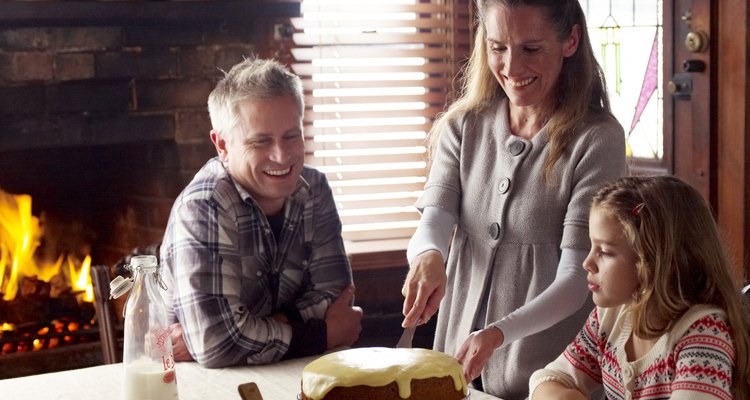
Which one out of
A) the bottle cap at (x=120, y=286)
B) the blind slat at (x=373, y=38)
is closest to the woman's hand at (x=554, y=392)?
the bottle cap at (x=120, y=286)

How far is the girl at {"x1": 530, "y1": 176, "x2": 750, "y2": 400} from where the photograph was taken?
1.39 metres

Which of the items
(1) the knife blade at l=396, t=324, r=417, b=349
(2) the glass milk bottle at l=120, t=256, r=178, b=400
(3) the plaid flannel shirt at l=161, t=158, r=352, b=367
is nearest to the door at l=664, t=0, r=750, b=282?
(3) the plaid flannel shirt at l=161, t=158, r=352, b=367

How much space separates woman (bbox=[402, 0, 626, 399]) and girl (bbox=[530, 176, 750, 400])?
236 millimetres

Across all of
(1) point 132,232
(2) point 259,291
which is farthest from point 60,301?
(2) point 259,291

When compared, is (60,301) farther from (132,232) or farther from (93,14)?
(93,14)

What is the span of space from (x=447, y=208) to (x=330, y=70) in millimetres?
1533

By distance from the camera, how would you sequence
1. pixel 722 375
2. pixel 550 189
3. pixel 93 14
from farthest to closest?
pixel 93 14
pixel 550 189
pixel 722 375

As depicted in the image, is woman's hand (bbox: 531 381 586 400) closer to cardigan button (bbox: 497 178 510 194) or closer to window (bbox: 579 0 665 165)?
cardigan button (bbox: 497 178 510 194)

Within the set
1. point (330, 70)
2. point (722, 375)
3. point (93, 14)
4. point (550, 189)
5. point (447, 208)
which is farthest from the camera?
point (330, 70)

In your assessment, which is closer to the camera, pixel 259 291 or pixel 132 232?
pixel 259 291

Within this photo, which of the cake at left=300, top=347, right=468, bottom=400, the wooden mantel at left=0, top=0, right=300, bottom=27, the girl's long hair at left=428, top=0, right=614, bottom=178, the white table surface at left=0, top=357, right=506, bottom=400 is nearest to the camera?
the cake at left=300, top=347, right=468, bottom=400

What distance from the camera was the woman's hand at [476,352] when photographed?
1.54 metres

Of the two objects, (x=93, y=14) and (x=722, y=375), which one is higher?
(x=93, y=14)

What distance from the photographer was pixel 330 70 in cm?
341
